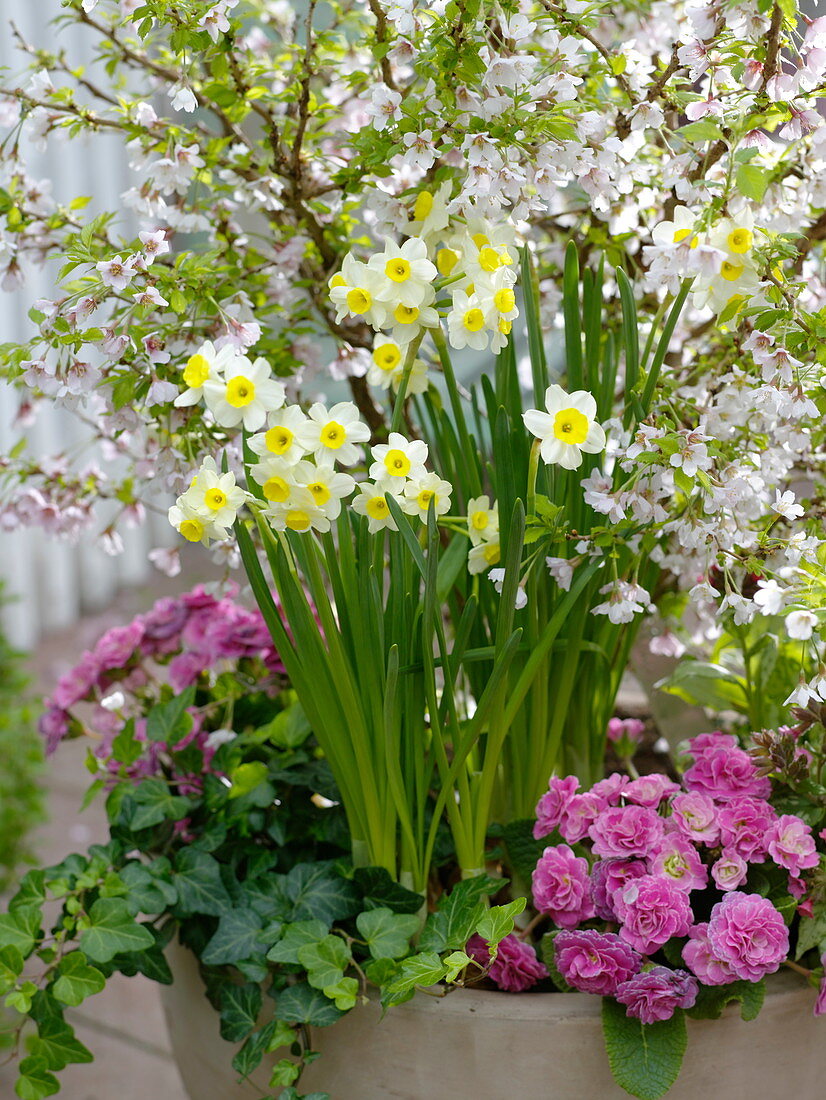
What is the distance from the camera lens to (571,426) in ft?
2.13

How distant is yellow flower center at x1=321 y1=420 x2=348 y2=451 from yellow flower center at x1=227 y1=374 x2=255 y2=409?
5 centimetres

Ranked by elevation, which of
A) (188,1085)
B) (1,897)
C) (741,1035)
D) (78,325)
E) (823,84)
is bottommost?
(1,897)

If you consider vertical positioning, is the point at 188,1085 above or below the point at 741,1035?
below

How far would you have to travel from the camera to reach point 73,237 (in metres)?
0.76

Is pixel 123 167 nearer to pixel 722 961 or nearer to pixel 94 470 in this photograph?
pixel 94 470

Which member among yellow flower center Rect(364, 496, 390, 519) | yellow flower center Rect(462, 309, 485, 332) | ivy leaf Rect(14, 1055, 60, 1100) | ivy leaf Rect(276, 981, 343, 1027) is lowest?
ivy leaf Rect(14, 1055, 60, 1100)

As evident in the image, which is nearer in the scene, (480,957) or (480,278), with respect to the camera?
(480,278)

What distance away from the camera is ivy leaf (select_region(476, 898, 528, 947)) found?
0.69m

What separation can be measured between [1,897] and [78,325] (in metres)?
1.31

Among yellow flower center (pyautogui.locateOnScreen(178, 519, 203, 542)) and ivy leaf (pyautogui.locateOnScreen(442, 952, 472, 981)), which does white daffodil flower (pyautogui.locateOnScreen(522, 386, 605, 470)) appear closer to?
yellow flower center (pyautogui.locateOnScreen(178, 519, 203, 542))

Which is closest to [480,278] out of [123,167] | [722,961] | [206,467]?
[206,467]

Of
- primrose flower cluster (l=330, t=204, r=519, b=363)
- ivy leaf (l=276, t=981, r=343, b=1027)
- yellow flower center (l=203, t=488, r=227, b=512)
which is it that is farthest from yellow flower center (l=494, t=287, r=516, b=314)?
ivy leaf (l=276, t=981, r=343, b=1027)

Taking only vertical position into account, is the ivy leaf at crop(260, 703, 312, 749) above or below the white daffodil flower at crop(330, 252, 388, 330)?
below

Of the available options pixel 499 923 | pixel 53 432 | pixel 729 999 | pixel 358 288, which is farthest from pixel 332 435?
pixel 53 432
